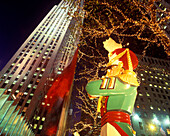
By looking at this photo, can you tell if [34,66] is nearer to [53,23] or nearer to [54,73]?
[54,73]

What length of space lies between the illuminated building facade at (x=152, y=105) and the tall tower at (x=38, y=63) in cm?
2330

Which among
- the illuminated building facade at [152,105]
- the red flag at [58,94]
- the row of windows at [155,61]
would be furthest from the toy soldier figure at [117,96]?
the row of windows at [155,61]

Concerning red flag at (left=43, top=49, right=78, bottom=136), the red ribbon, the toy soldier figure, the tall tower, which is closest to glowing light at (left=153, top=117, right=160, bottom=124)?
red flag at (left=43, top=49, right=78, bottom=136)

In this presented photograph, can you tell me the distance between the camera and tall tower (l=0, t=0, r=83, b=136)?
99.2 ft

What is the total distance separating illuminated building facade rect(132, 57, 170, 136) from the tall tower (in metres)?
23.3

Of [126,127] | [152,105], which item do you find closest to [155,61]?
[152,105]

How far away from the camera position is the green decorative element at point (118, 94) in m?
2.26

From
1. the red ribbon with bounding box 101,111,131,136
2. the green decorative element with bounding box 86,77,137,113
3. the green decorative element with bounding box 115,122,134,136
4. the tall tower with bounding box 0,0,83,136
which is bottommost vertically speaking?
the tall tower with bounding box 0,0,83,136

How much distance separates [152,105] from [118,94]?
35.7 m

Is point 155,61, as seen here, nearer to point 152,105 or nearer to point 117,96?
point 152,105

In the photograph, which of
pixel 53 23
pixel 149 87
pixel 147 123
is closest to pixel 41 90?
pixel 53 23

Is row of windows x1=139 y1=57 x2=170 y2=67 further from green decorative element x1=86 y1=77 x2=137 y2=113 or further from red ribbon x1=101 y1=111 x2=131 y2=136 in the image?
red ribbon x1=101 y1=111 x2=131 y2=136

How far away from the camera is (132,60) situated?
9.14 ft

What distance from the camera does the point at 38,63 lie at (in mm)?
36000
